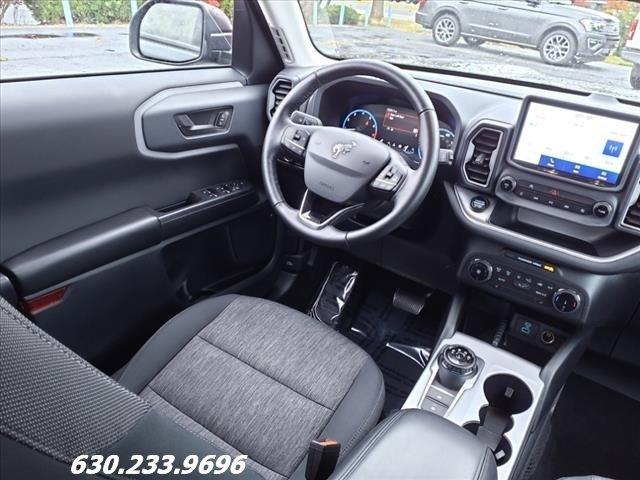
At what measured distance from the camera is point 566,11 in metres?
1.47

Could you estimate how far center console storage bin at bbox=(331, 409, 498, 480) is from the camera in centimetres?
67

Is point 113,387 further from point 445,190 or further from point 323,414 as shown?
point 445,190

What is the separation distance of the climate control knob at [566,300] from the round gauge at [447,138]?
1.66 ft

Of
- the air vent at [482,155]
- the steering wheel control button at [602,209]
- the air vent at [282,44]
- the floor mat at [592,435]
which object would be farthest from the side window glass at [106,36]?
the floor mat at [592,435]

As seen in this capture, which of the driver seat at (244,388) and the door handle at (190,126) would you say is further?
the door handle at (190,126)

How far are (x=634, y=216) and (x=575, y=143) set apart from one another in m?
0.22

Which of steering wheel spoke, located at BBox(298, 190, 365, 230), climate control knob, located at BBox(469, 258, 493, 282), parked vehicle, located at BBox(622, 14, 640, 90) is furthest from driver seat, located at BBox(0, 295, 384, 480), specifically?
parked vehicle, located at BBox(622, 14, 640, 90)

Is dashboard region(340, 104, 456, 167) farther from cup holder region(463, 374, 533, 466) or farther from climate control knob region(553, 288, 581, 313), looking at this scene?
cup holder region(463, 374, 533, 466)

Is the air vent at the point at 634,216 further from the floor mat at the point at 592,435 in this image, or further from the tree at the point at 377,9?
the tree at the point at 377,9

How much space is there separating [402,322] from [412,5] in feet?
3.70

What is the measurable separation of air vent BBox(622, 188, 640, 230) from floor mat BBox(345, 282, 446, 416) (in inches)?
31.5

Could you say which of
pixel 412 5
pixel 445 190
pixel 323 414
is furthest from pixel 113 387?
pixel 412 5

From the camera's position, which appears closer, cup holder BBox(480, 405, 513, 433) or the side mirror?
cup holder BBox(480, 405, 513, 433)

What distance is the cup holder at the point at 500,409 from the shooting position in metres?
1.36
